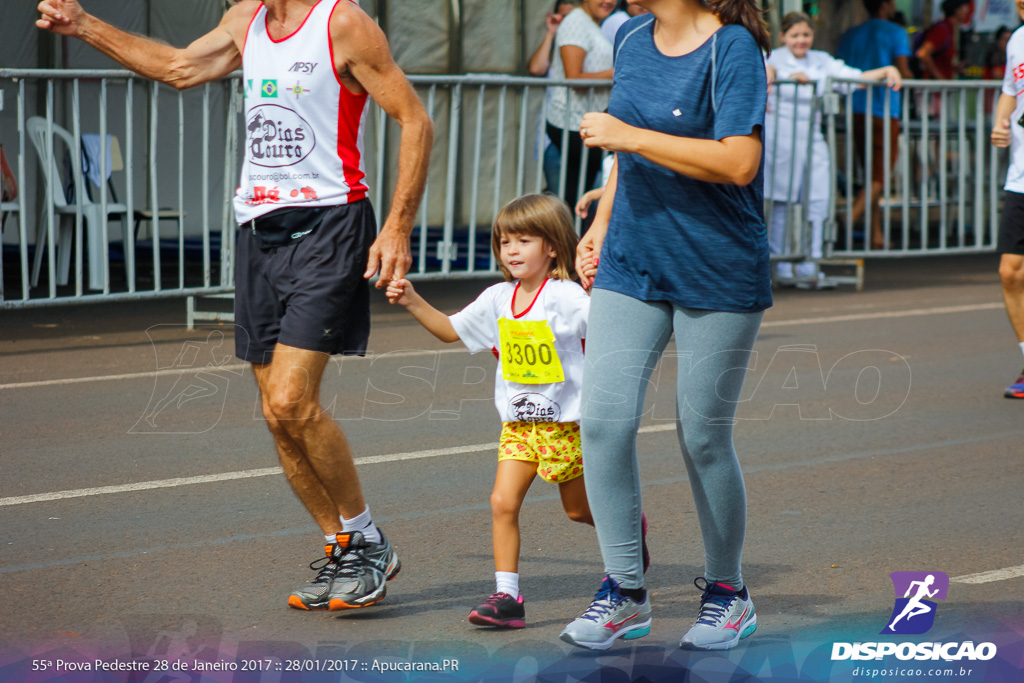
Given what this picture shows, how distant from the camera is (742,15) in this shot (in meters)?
3.65

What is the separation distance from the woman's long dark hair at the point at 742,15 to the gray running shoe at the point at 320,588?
194 centimetres

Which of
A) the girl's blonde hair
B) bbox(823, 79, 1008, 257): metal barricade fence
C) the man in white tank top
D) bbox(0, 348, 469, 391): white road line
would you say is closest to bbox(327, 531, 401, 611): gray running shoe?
the man in white tank top

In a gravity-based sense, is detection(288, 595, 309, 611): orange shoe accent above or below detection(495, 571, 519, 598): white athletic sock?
below

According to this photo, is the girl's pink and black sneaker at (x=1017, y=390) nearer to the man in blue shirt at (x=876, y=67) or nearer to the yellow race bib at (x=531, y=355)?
the yellow race bib at (x=531, y=355)

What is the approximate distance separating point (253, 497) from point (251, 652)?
1722 millimetres

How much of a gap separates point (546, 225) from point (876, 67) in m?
11.4

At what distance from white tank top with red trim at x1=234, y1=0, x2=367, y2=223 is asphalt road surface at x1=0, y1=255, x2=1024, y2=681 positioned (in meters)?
1.23

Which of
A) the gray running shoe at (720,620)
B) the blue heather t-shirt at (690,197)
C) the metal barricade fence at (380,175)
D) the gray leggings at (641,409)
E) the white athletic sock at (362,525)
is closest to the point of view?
the blue heather t-shirt at (690,197)

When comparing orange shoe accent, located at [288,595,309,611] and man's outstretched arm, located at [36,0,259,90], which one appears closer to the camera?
orange shoe accent, located at [288,595,309,611]

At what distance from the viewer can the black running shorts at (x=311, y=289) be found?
165 inches

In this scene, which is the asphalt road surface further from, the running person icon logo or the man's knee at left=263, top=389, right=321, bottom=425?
the man's knee at left=263, top=389, right=321, bottom=425

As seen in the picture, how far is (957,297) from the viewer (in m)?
11.8

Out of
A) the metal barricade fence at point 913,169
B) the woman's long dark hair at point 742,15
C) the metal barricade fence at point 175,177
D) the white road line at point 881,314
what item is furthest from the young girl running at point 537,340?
the metal barricade fence at point 913,169

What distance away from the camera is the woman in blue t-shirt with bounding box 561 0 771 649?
3.58m
